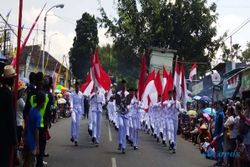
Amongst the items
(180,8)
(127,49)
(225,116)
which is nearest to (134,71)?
(127,49)

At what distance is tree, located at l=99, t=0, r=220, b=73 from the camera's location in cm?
5034

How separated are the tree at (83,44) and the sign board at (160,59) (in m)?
41.1

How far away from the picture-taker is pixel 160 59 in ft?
123

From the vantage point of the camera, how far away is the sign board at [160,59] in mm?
36875

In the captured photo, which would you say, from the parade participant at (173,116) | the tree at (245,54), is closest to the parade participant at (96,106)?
the parade participant at (173,116)

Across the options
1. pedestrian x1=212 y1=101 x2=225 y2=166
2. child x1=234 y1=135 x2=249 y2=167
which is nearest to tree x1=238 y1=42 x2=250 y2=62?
pedestrian x1=212 y1=101 x2=225 y2=166

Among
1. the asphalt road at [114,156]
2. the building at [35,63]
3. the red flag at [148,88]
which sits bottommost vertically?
the asphalt road at [114,156]

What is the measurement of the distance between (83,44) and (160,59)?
43.2 metres

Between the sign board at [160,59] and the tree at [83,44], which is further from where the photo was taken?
the tree at [83,44]

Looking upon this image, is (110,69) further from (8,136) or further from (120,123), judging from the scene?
(8,136)

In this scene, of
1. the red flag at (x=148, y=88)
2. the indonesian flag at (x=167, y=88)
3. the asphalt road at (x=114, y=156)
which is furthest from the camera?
the indonesian flag at (x=167, y=88)

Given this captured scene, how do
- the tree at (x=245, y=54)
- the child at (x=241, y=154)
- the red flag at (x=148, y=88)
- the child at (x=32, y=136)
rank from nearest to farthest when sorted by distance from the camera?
the child at (x=32, y=136), the child at (x=241, y=154), the red flag at (x=148, y=88), the tree at (x=245, y=54)

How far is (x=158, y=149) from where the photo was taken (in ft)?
59.9

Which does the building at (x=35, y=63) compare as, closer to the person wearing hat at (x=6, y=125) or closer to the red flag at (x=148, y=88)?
the red flag at (x=148, y=88)
